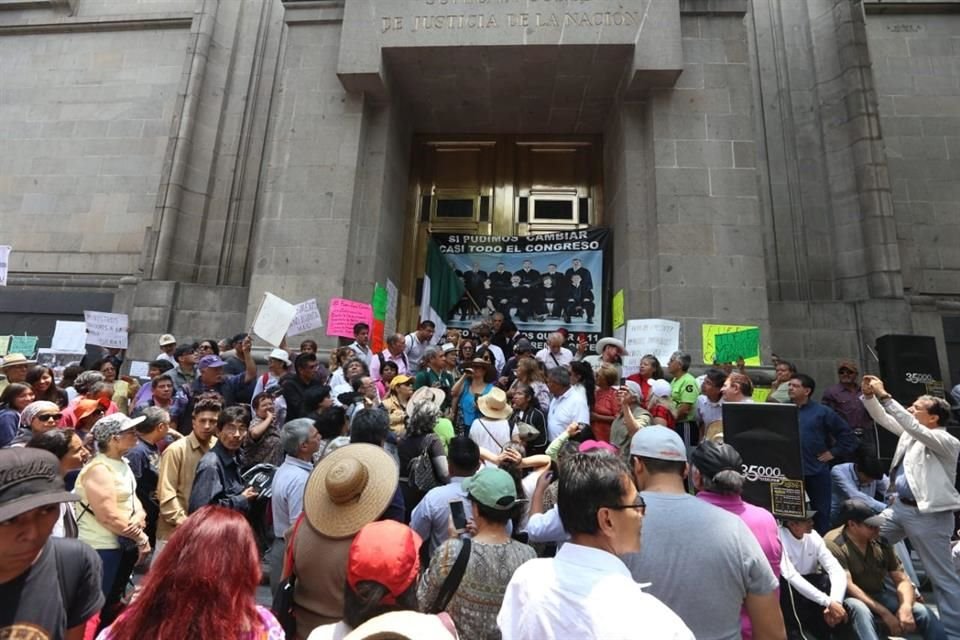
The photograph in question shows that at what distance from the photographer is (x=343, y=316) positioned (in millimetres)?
10203

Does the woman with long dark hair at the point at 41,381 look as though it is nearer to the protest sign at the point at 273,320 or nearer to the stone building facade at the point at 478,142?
the protest sign at the point at 273,320

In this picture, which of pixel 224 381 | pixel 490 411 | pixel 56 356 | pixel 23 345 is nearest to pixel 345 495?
pixel 490 411

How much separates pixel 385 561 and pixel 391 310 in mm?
10250

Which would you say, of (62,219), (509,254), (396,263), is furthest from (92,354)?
(509,254)

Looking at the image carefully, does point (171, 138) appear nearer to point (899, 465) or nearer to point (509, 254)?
point (509, 254)

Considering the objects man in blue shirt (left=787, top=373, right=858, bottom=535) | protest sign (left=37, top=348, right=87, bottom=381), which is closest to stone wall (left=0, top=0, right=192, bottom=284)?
protest sign (left=37, top=348, right=87, bottom=381)

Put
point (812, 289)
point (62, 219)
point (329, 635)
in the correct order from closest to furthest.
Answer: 1. point (329, 635)
2. point (812, 289)
3. point (62, 219)

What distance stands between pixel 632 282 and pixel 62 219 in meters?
14.7

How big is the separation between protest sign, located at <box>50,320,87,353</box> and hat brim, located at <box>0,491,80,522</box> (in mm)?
11916

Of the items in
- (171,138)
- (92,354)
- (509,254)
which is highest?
(171,138)

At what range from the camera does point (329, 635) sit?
2.08 m

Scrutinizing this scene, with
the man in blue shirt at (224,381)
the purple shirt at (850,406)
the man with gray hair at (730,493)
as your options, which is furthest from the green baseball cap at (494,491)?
the purple shirt at (850,406)

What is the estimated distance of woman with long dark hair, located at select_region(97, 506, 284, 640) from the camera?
1740 mm

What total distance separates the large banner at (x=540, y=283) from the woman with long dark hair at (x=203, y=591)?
33.5 feet
